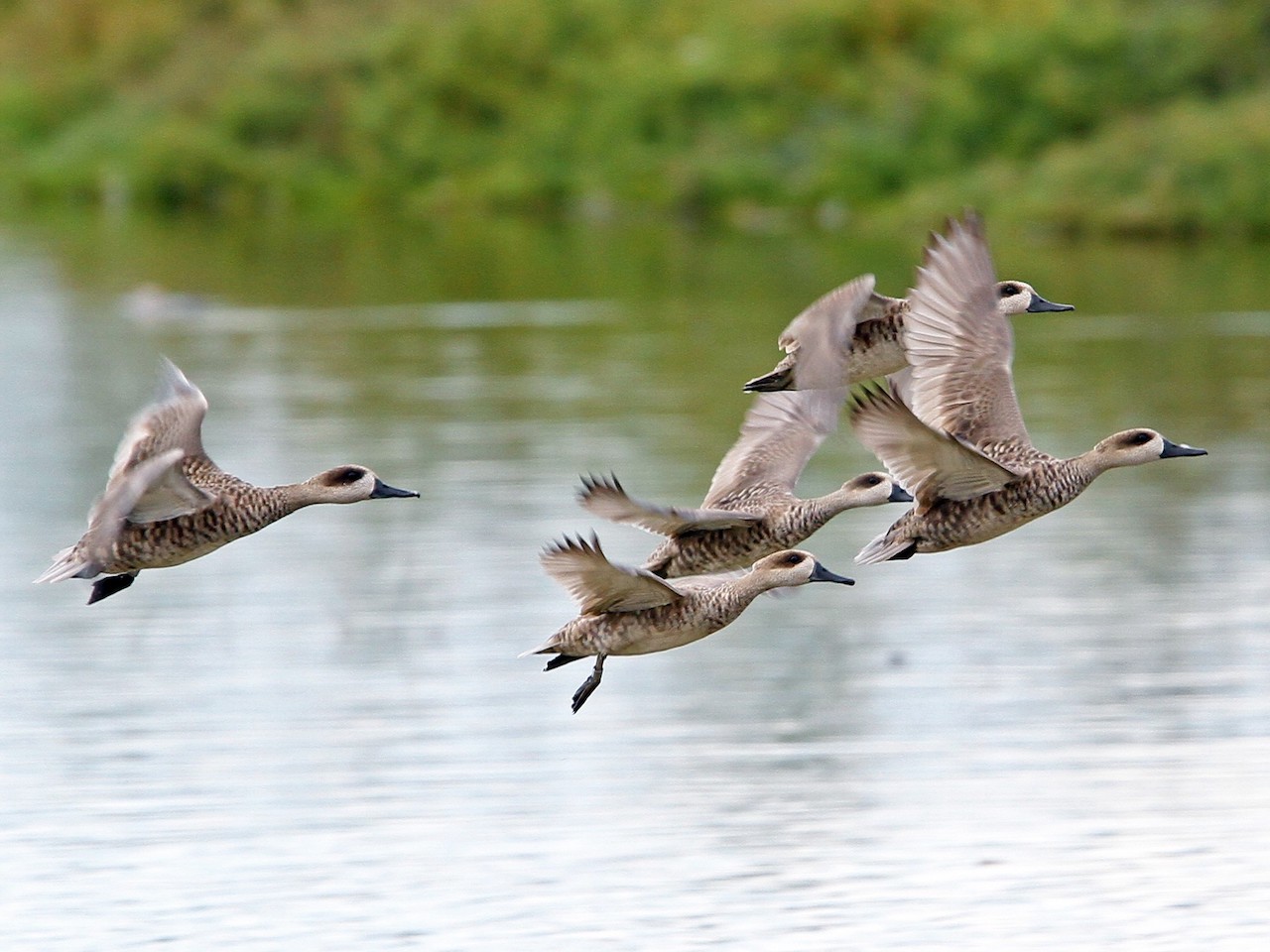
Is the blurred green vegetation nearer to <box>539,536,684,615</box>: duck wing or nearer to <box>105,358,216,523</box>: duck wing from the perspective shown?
<box>105,358,216,523</box>: duck wing

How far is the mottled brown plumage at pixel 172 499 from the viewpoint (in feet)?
32.7

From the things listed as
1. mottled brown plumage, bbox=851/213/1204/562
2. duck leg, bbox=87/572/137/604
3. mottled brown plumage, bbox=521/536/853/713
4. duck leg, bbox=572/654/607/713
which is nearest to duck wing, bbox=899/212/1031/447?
mottled brown plumage, bbox=851/213/1204/562

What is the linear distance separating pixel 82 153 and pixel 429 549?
176 feet

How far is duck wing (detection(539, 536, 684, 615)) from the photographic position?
984 cm

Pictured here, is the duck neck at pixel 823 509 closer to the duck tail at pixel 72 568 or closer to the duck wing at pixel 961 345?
the duck wing at pixel 961 345

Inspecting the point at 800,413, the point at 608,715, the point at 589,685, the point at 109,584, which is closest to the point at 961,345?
the point at 800,413

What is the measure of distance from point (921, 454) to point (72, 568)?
3.10 meters

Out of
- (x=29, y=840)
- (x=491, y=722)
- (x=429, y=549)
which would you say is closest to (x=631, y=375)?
(x=429, y=549)

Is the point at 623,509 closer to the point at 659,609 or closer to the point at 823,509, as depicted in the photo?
the point at 659,609

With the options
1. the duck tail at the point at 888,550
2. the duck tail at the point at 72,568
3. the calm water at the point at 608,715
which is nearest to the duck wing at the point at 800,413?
the duck tail at the point at 888,550

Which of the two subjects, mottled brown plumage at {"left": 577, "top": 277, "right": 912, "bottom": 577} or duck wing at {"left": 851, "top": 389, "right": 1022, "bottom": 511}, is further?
mottled brown plumage at {"left": 577, "top": 277, "right": 912, "bottom": 577}

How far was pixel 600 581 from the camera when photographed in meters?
10.1

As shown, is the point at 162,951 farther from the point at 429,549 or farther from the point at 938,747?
the point at 429,549

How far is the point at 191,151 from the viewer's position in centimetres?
7112
